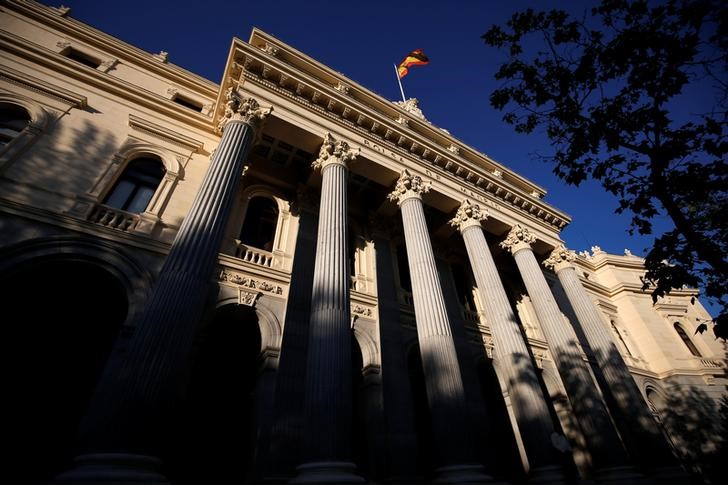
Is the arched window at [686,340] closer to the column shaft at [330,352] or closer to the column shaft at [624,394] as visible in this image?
the column shaft at [624,394]

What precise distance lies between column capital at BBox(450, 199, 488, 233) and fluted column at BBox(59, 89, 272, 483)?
8653 millimetres

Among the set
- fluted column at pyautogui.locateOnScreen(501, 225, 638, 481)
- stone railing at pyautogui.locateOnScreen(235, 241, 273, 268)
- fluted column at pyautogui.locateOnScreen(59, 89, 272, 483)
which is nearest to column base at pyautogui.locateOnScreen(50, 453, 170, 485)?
fluted column at pyautogui.locateOnScreen(59, 89, 272, 483)

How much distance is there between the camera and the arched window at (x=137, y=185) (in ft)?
31.1

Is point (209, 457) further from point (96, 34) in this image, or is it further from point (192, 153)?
point (96, 34)

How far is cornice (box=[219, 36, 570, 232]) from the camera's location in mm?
10398

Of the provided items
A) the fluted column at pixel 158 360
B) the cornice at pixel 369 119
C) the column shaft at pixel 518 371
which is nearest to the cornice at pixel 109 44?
the cornice at pixel 369 119

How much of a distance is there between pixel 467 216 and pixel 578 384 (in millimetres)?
6866

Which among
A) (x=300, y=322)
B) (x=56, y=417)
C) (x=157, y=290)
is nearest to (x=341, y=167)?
(x=300, y=322)

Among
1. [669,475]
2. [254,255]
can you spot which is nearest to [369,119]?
[254,255]

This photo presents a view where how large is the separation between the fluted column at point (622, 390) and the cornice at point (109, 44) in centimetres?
1780

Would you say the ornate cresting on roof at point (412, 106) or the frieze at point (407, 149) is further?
the ornate cresting on roof at point (412, 106)

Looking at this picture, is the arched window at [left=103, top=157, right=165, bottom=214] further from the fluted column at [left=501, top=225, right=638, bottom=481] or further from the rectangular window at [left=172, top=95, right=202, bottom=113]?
the fluted column at [left=501, top=225, right=638, bottom=481]

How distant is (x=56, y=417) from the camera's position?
287 inches

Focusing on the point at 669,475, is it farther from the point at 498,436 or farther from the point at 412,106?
the point at 412,106
